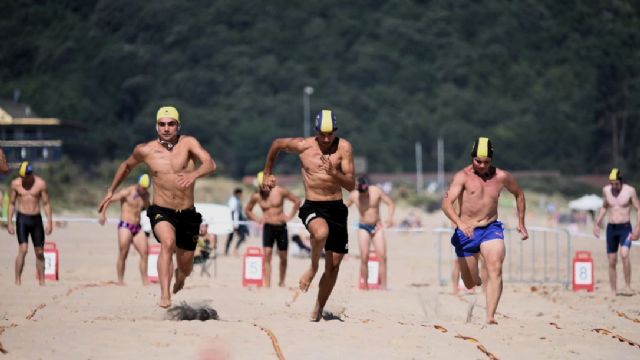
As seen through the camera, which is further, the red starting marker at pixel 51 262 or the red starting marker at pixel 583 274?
the red starting marker at pixel 51 262

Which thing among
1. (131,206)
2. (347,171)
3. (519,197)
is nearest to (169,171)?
(347,171)

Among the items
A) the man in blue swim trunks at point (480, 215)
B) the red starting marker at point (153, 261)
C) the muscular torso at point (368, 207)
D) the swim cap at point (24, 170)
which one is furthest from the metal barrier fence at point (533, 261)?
the man in blue swim trunks at point (480, 215)

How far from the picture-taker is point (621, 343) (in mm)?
10891

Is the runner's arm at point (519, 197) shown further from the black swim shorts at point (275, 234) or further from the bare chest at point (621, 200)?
the black swim shorts at point (275, 234)

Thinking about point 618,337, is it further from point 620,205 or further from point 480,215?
point 620,205

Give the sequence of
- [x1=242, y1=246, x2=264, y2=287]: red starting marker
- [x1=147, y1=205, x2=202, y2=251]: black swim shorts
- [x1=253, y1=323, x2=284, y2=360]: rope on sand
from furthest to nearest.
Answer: [x1=242, y1=246, x2=264, y2=287]: red starting marker → [x1=147, y1=205, x2=202, y2=251]: black swim shorts → [x1=253, y1=323, x2=284, y2=360]: rope on sand

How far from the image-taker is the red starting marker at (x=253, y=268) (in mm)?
19016

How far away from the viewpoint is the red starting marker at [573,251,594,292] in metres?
19.3

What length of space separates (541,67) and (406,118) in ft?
68.0

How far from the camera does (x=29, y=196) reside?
1761 cm

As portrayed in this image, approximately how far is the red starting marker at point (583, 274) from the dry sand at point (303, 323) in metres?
0.20

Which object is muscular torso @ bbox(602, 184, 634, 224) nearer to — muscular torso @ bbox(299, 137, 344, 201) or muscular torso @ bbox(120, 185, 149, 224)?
muscular torso @ bbox(120, 185, 149, 224)

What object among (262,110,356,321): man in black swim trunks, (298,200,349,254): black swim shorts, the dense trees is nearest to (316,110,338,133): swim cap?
(262,110,356,321): man in black swim trunks

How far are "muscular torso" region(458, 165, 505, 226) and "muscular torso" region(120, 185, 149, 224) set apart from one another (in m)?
7.38
